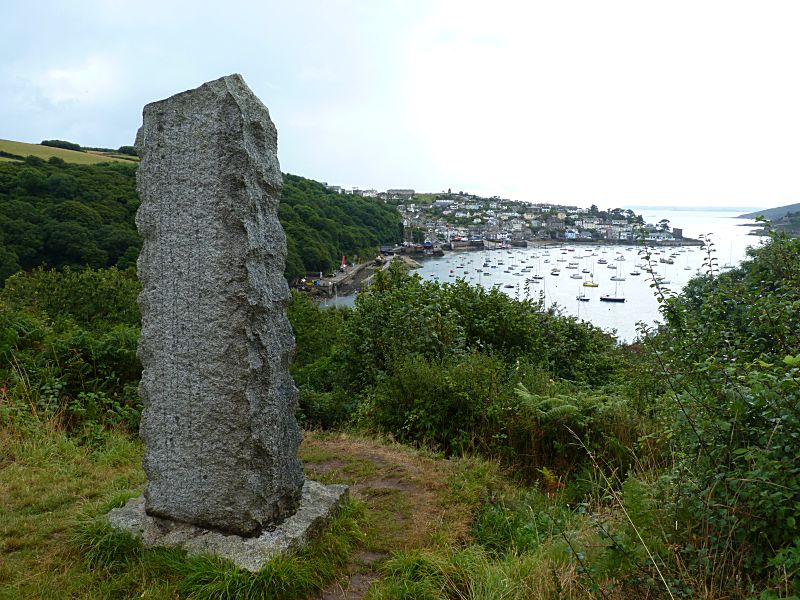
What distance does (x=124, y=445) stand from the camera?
6121mm

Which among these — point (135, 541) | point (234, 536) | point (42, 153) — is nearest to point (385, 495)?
point (234, 536)

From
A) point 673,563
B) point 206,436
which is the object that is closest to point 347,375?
point 206,436

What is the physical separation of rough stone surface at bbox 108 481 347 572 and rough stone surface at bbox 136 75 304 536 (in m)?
0.07

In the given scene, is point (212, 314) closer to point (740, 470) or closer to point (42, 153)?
point (740, 470)

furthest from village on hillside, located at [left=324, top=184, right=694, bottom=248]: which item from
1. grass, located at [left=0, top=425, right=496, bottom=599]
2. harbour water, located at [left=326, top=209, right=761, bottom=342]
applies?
grass, located at [left=0, top=425, right=496, bottom=599]

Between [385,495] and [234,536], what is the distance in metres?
1.57

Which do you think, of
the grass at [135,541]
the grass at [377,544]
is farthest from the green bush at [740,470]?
the grass at [135,541]

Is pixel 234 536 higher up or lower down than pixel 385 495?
higher up

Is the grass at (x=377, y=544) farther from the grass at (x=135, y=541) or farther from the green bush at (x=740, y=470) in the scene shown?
the green bush at (x=740, y=470)

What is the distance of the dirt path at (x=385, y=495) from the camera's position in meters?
4.06

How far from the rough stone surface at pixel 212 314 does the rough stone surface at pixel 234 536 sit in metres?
0.07

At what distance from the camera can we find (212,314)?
153 inches

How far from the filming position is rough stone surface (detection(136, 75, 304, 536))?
385 cm

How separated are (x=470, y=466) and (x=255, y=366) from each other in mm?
2850
